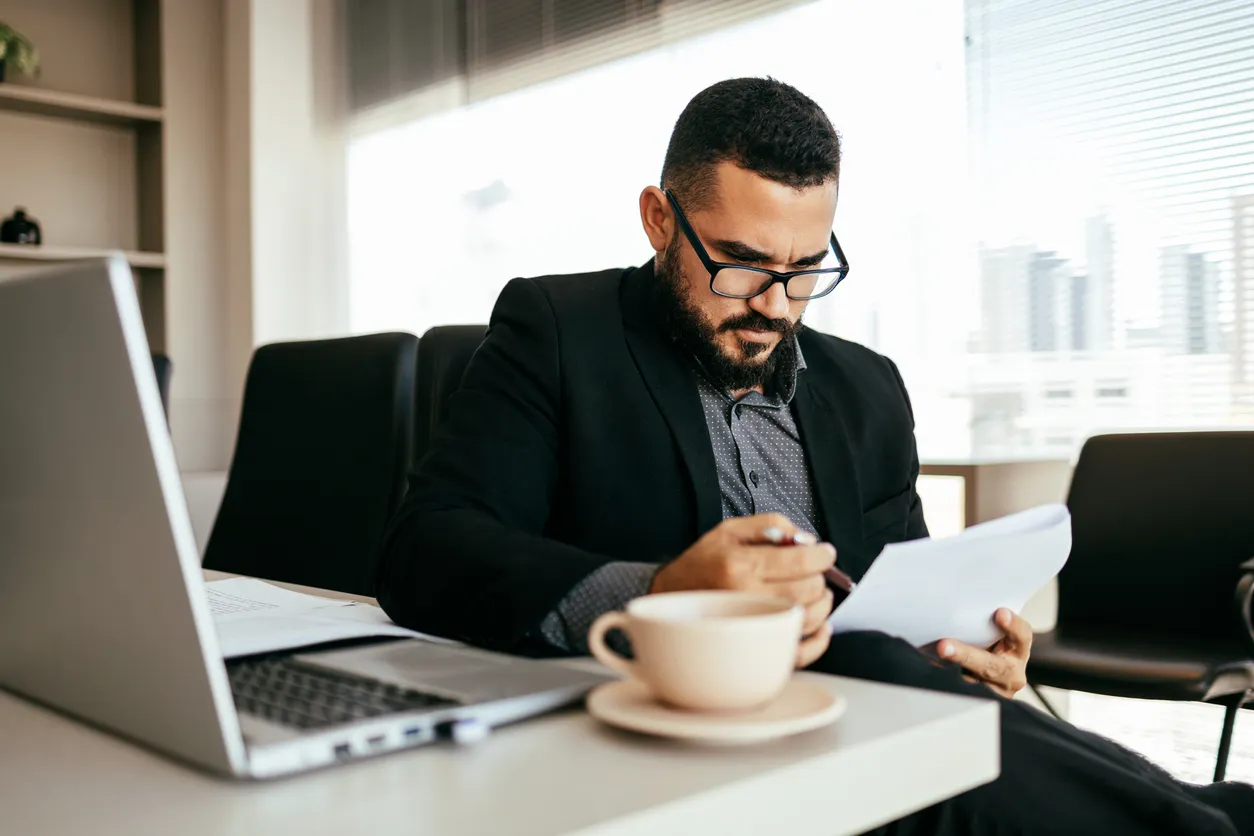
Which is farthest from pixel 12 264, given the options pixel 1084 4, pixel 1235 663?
pixel 1235 663

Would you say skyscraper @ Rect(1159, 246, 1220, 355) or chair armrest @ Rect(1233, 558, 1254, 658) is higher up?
skyscraper @ Rect(1159, 246, 1220, 355)

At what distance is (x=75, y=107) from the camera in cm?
421

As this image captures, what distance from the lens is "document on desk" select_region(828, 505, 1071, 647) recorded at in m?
0.79

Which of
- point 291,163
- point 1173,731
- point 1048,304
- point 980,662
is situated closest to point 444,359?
point 980,662

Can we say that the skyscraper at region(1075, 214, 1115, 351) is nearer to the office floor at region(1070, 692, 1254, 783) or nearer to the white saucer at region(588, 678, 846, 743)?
the office floor at region(1070, 692, 1254, 783)

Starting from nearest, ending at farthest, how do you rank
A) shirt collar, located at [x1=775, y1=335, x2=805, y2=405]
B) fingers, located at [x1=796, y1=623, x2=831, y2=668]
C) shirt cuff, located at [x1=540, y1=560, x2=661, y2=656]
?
fingers, located at [x1=796, y1=623, x2=831, y2=668] < shirt cuff, located at [x1=540, y1=560, x2=661, y2=656] < shirt collar, located at [x1=775, y1=335, x2=805, y2=405]

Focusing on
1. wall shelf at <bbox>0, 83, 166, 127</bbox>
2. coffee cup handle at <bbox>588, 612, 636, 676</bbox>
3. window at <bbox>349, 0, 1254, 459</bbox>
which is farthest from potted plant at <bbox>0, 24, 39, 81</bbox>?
coffee cup handle at <bbox>588, 612, 636, 676</bbox>

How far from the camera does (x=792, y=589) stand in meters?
0.75

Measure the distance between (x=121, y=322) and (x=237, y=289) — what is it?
4.34m

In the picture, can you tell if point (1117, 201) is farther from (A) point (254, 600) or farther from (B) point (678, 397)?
(A) point (254, 600)

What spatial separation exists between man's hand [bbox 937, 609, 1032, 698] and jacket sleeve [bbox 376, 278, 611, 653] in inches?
15.3

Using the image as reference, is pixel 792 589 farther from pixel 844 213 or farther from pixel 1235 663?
pixel 844 213

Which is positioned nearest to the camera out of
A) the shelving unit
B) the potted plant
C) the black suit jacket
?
the black suit jacket

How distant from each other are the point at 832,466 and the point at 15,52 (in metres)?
3.88
